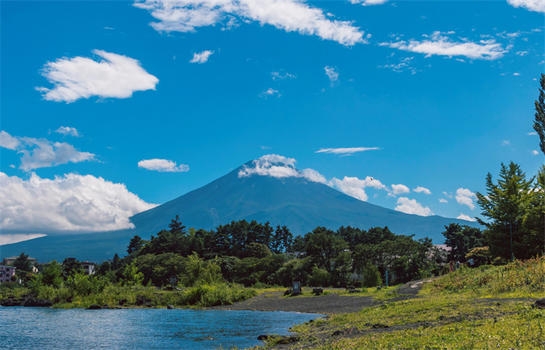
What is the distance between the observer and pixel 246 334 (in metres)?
21.1

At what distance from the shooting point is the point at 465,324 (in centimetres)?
1262

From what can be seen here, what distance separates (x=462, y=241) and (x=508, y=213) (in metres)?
30.2

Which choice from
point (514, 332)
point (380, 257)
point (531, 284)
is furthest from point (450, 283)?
point (380, 257)

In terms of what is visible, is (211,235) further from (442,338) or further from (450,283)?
(442,338)

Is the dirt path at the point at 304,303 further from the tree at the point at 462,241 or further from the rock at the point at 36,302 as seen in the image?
the tree at the point at 462,241

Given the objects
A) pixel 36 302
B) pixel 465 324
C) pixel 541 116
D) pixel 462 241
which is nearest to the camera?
pixel 465 324

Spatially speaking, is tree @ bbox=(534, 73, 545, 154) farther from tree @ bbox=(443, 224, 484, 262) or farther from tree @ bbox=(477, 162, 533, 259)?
tree @ bbox=(443, 224, 484, 262)

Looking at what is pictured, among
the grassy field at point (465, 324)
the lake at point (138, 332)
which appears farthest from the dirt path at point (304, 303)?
the grassy field at point (465, 324)

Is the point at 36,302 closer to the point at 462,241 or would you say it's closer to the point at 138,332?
the point at 138,332

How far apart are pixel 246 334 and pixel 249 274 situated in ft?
142

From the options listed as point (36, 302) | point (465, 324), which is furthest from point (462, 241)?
point (465, 324)

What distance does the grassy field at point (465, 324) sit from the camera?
33.8 ft

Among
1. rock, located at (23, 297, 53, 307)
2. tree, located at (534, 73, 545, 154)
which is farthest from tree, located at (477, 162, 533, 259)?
rock, located at (23, 297, 53, 307)

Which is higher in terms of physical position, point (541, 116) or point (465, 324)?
point (541, 116)
